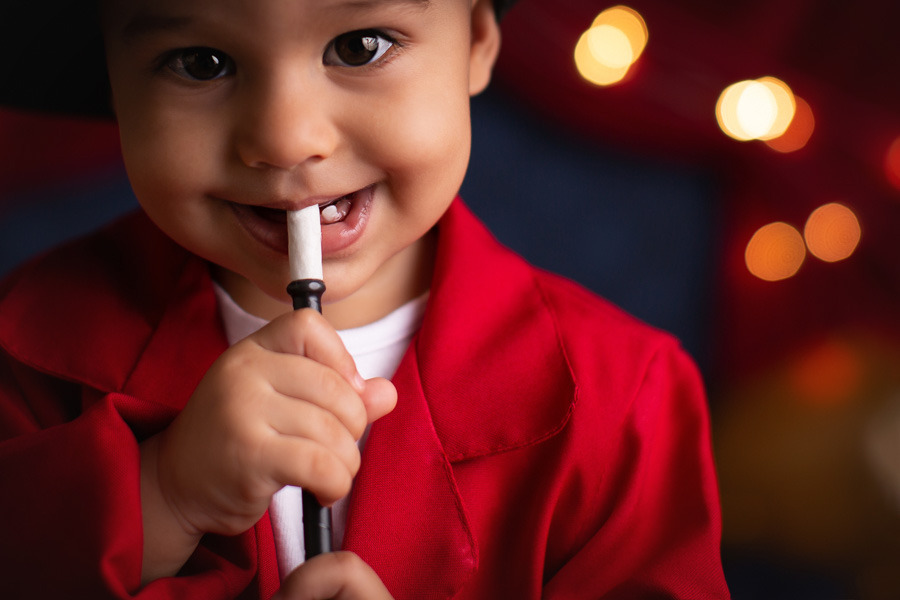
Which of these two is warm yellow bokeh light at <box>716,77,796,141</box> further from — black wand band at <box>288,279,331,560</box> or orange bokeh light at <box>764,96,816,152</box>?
black wand band at <box>288,279,331,560</box>

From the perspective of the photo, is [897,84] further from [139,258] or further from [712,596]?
[139,258]

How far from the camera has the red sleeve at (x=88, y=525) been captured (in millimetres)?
557

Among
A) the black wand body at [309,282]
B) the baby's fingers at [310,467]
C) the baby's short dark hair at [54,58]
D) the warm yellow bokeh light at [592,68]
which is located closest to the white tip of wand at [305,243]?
the black wand body at [309,282]

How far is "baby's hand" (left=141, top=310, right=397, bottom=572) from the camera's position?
20.8 inches

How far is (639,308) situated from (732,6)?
37 centimetres

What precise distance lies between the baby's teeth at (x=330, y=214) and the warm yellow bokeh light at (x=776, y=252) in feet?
2.04

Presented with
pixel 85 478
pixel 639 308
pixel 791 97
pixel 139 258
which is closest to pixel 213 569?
pixel 85 478

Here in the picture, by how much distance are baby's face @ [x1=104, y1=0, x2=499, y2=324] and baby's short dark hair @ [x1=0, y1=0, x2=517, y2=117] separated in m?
0.05

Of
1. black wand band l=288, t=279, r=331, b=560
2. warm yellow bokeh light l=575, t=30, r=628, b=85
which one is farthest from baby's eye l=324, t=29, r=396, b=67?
warm yellow bokeh light l=575, t=30, r=628, b=85

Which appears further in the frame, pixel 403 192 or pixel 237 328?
pixel 237 328

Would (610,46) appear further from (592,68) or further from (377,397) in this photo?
(377,397)

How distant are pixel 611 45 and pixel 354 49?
1.97 ft

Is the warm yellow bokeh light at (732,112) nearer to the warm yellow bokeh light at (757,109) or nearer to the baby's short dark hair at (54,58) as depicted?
the warm yellow bokeh light at (757,109)

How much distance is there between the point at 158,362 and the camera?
2.24 ft
